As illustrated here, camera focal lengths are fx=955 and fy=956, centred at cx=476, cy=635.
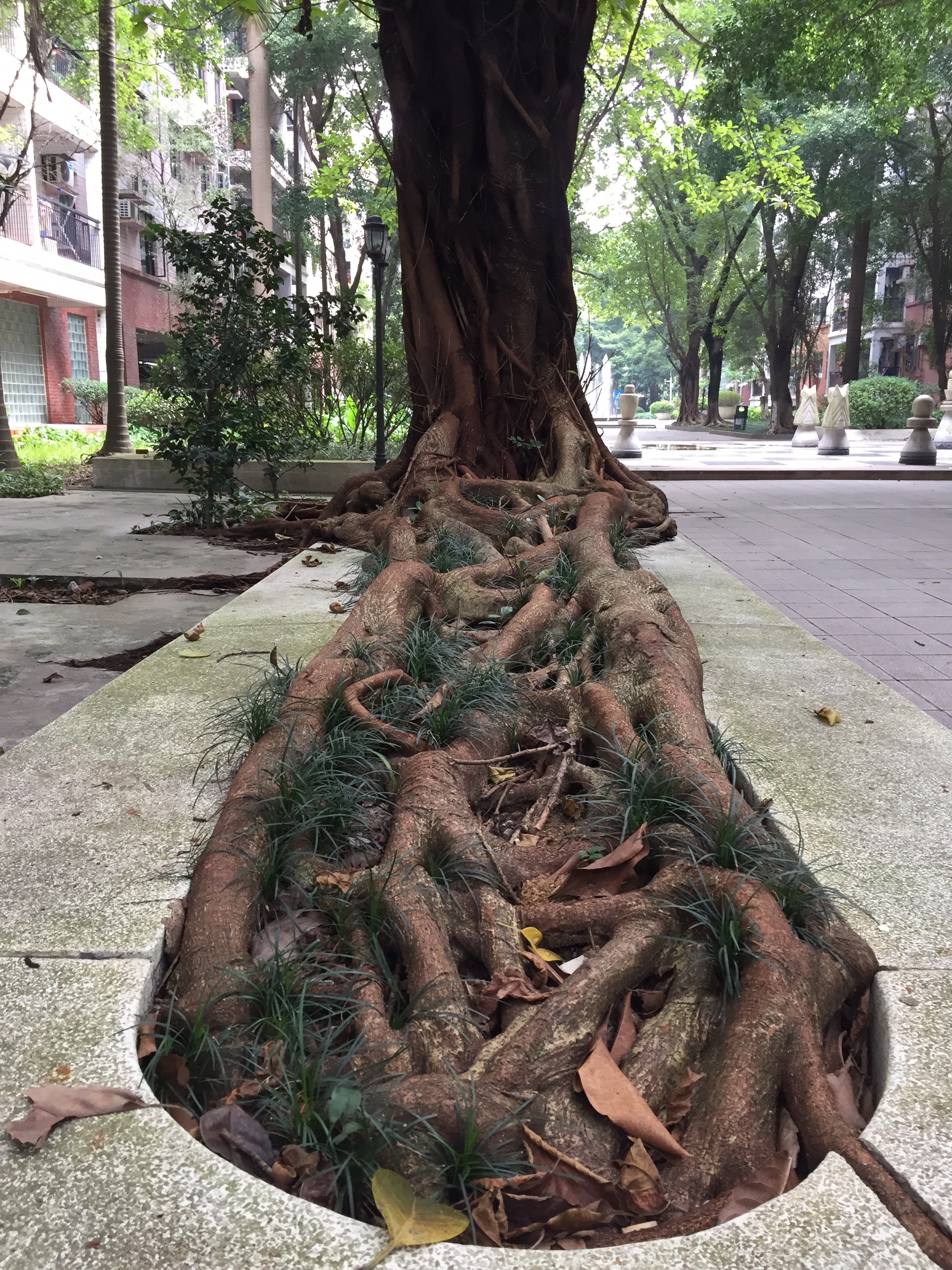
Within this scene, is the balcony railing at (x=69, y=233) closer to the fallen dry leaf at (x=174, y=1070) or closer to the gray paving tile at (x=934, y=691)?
the gray paving tile at (x=934, y=691)

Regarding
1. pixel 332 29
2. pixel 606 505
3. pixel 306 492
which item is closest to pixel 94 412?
pixel 332 29

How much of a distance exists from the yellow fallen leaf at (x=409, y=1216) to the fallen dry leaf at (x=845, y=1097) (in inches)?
26.0

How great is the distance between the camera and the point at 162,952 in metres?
1.93

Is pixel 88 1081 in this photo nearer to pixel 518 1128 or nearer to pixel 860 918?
pixel 518 1128

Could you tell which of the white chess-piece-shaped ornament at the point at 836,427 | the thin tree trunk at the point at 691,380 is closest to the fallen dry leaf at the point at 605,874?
the white chess-piece-shaped ornament at the point at 836,427

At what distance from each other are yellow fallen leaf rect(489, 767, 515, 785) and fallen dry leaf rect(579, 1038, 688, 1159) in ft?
3.81

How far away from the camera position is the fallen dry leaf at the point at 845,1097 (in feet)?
5.22

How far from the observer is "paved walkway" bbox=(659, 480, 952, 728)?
4.59 metres

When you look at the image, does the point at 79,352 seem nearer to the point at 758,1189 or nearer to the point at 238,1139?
the point at 238,1139

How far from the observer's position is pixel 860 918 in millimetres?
2016

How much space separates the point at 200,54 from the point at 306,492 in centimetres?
982

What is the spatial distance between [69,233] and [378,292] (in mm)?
22834

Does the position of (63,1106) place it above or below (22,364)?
below

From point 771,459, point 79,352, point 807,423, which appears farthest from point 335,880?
point 79,352
